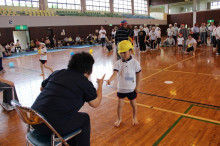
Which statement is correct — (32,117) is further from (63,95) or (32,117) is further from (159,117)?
(159,117)

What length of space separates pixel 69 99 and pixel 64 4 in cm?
2465

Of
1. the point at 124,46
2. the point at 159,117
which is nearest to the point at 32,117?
the point at 124,46

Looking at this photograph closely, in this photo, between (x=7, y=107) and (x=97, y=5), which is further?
(x=97, y=5)

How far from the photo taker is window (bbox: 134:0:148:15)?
34569 mm

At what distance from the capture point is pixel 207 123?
10.1 feet

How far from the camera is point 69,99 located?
1742 millimetres


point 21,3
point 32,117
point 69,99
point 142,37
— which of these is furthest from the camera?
point 21,3

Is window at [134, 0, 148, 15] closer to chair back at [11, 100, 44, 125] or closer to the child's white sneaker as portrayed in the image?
the child's white sneaker

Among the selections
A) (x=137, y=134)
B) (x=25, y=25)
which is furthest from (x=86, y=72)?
(x=25, y=25)

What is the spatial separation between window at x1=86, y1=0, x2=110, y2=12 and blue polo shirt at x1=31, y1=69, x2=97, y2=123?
26280 millimetres

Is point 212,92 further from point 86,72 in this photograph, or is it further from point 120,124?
point 86,72

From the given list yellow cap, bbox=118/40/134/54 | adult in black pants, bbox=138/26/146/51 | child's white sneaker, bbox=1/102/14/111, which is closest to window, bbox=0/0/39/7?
adult in black pants, bbox=138/26/146/51

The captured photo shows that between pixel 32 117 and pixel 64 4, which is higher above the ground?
pixel 64 4

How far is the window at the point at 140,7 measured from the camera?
34.6m
